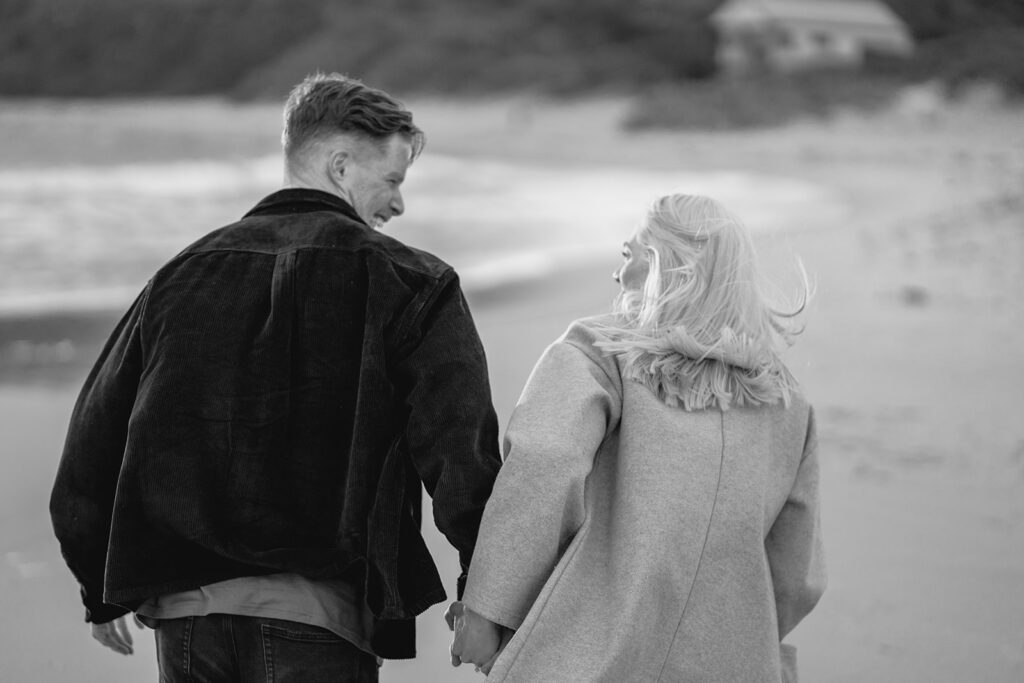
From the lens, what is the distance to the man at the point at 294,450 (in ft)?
5.99

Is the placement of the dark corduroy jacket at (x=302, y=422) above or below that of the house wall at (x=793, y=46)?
below

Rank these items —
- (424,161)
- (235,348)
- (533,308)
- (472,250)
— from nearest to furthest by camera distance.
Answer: (235,348)
(533,308)
(472,250)
(424,161)

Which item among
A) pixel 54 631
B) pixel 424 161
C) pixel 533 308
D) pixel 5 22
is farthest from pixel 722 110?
pixel 5 22

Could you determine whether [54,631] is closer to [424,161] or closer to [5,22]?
[424,161]

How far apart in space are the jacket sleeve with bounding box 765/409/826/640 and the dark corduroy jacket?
0.50 meters

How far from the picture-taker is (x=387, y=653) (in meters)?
1.90

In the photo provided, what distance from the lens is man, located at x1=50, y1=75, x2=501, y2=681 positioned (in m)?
1.83

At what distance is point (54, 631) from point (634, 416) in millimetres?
1989

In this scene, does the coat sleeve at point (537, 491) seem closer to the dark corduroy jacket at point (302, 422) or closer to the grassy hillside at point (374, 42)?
the dark corduroy jacket at point (302, 422)

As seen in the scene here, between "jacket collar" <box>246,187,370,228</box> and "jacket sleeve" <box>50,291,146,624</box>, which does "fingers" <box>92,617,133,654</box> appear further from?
"jacket collar" <box>246,187,370,228</box>

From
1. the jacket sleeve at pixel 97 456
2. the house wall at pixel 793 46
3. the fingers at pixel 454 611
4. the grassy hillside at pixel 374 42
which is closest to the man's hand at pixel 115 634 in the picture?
the jacket sleeve at pixel 97 456

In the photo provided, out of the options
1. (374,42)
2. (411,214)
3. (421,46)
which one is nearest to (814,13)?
(421,46)

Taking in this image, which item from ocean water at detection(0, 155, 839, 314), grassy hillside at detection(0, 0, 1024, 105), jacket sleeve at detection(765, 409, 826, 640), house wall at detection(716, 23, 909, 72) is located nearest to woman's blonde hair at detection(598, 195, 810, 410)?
jacket sleeve at detection(765, 409, 826, 640)

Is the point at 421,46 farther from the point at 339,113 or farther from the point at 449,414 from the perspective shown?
the point at 449,414
